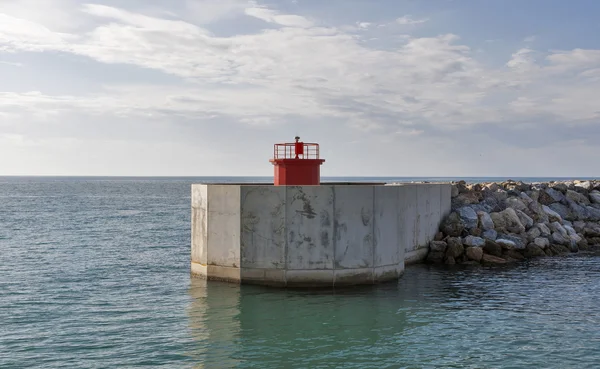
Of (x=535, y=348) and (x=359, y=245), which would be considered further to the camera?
(x=359, y=245)

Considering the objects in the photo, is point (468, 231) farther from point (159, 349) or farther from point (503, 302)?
point (159, 349)

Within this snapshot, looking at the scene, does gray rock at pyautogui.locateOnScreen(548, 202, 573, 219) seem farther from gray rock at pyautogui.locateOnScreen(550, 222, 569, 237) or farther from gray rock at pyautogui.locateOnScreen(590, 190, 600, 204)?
gray rock at pyautogui.locateOnScreen(590, 190, 600, 204)

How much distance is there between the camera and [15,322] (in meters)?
13.5

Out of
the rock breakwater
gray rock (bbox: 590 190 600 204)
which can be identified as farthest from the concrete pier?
gray rock (bbox: 590 190 600 204)

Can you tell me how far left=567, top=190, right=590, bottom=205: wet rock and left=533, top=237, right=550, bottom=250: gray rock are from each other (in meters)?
6.47

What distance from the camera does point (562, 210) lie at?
2856 cm

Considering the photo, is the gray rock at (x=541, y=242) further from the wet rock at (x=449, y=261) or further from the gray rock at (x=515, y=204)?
the wet rock at (x=449, y=261)

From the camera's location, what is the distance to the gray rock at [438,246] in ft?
72.9

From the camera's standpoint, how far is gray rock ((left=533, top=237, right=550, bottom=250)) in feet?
79.1

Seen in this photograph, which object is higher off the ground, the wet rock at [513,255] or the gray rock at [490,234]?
the gray rock at [490,234]

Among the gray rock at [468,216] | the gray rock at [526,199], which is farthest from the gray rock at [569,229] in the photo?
the gray rock at [468,216]

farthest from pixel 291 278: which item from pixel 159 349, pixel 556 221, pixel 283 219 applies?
pixel 556 221

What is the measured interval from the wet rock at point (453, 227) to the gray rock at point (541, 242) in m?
3.39

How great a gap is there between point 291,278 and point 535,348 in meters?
6.58
